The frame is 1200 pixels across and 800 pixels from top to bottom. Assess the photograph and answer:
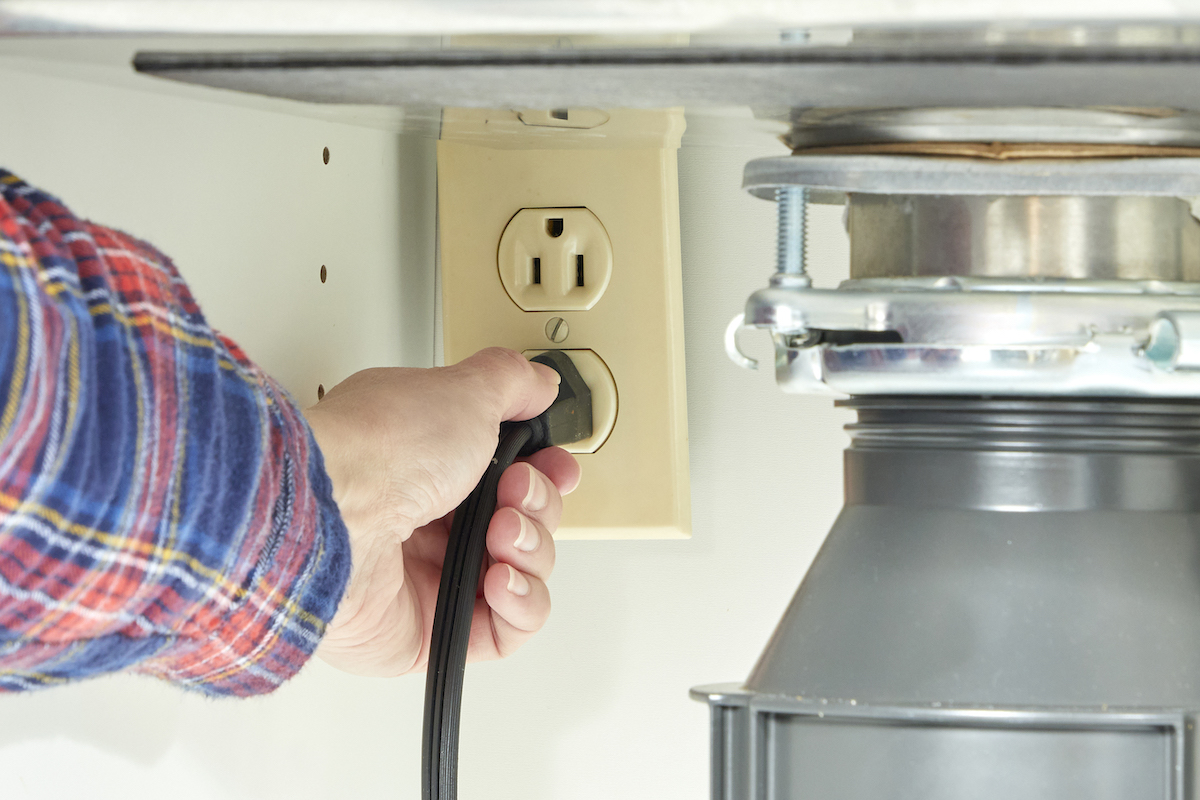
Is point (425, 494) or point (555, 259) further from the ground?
point (555, 259)

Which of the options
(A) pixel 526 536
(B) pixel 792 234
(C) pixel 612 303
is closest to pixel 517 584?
(A) pixel 526 536

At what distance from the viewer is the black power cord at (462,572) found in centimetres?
40

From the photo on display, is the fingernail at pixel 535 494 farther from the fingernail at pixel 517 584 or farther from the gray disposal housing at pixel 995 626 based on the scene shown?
the gray disposal housing at pixel 995 626

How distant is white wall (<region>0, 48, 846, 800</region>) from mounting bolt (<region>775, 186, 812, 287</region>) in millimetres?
33

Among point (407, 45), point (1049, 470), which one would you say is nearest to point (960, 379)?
point (1049, 470)

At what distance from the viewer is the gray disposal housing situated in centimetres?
25

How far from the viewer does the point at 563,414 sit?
0.48m

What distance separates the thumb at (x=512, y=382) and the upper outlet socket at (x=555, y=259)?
0.14 ft

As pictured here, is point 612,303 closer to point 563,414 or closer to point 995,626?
point 563,414

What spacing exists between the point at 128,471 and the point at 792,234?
167mm

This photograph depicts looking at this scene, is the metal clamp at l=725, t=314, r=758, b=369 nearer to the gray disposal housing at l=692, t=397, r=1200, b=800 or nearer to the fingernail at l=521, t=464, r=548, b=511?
the gray disposal housing at l=692, t=397, r=1200, b=800

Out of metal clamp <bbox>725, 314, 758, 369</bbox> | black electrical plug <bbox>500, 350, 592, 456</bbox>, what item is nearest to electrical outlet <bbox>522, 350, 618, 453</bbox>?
black electrical plug <bbox>500, 350, 592, 456</bbox>

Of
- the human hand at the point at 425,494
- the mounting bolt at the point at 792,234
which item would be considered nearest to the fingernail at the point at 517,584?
the human hand at the point at 425,494

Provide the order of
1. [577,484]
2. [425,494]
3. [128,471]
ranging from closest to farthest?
[128,471] < [425,494] < [577,484]
